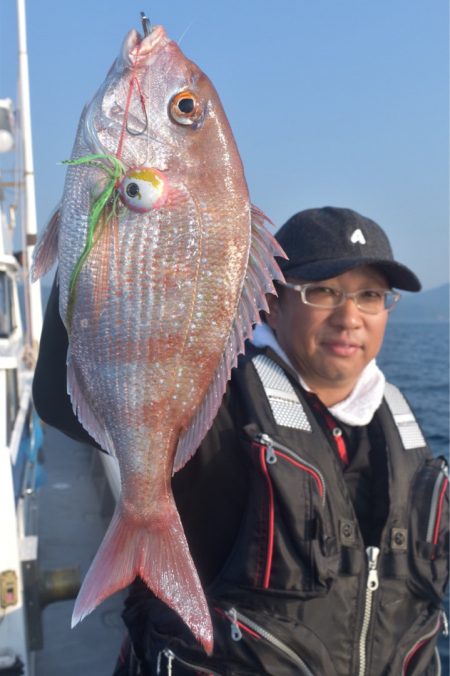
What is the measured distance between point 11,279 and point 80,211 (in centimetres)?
592

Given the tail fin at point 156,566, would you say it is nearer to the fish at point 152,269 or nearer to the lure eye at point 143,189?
the fish at point 152,269

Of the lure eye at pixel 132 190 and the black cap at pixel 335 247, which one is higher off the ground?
the black cap at pixel 335 247

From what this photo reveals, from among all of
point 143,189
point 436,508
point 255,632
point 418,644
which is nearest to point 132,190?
point 143,189

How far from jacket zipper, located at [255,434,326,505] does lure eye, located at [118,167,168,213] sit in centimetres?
106

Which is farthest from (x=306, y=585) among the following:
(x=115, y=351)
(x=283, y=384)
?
(x=115, y=351)

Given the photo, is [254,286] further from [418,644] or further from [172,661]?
[418,644]

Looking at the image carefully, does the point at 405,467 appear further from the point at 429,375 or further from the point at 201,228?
the point at 429,375

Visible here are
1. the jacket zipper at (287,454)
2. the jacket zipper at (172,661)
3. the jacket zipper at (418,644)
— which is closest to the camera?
the jacket zipper at (172,661)

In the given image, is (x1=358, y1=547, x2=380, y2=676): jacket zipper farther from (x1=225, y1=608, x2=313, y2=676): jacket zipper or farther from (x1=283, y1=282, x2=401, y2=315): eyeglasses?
(x1=283, y1=282, x2=401, y2=315): eyeglasses

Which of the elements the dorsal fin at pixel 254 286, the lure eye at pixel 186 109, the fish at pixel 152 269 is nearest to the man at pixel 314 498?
the fish at pixel 152 269

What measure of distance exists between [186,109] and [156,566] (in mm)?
1118

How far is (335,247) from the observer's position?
2.47m

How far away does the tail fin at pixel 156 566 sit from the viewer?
1.52 m

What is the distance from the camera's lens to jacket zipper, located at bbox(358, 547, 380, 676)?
223 centimetres
